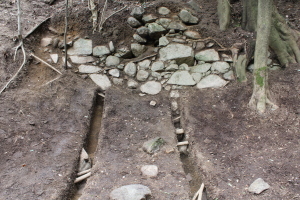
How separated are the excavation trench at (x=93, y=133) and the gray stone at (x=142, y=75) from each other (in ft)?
2.81

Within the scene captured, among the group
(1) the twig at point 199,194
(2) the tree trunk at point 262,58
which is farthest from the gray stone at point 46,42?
(1) the twig at point 199,194

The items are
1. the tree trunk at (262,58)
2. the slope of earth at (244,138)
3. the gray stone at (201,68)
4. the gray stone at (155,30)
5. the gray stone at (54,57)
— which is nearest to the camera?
the slope of earth at (244,138)

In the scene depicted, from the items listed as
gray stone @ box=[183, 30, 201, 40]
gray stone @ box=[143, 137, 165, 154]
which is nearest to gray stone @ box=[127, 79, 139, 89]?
gray stone @ box=[183, 30, 201, 40]

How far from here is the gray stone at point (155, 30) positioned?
6.07m

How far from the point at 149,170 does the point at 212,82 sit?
244 cm

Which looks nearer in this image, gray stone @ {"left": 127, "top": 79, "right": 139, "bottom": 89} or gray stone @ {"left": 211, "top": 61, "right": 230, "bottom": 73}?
gray stone @ {"left": 211, "top": 61, "right": 230, "bottom": 73}

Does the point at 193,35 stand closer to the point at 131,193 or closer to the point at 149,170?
the point at 149,170

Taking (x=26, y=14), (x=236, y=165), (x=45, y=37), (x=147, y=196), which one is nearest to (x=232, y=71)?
(x=236, y=165)

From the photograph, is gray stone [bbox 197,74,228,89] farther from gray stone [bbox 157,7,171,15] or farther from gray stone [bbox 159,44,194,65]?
gray stone [bbox 157,7,171,15]

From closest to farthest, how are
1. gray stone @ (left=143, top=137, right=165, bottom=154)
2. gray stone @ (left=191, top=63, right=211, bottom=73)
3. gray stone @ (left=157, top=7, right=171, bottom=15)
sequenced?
1. gray stone @ (left=143, top=137, right=165, bottom=154)
2. gray stone @ (left=191, top=63, right=211, bottom=73)
3. gray stone @ (left=157, top=7, right=171, bottom=15)

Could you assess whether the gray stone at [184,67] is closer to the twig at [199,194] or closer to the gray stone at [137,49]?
the gray stone at [137,49]

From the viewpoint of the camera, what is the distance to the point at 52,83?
5.37m

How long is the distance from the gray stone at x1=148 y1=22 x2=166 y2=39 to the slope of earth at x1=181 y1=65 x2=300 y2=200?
5.01 ft

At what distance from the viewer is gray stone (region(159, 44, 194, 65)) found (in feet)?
19.2
